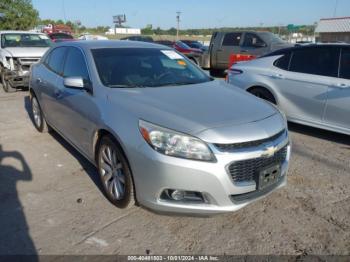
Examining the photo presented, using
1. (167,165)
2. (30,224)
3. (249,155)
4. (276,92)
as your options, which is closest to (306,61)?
(276,92)

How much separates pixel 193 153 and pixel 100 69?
1.66m

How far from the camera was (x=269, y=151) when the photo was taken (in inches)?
117

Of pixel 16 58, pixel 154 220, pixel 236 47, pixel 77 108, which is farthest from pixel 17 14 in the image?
pixel 154 220

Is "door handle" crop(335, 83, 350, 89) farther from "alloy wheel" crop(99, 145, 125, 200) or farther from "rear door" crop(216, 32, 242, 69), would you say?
"rear door" crop(216, 32, 242, 69)

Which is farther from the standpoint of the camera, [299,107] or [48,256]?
[299,107]

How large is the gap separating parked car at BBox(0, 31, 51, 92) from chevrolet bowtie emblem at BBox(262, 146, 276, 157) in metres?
8.57

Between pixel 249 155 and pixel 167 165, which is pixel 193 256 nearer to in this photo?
pixel 167 165

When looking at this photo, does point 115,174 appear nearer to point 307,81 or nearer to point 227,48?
point 307,81

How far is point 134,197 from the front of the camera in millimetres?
3152

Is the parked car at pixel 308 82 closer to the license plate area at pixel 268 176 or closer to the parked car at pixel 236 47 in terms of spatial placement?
the license plate area at pixel 268 176

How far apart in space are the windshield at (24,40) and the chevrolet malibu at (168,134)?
7704mm

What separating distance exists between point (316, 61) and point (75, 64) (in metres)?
3.76

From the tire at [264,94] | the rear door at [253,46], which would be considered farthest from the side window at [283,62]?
the rear door at [253,46]

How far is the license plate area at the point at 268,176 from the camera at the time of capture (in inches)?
115
